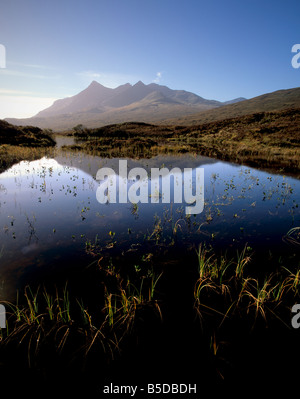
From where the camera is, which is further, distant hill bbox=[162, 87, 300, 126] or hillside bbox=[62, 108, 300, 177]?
distant hill bbox=[162, 87, 300, 126]

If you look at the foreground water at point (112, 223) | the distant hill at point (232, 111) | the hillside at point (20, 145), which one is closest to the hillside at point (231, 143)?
the hillside at point (20, 145)

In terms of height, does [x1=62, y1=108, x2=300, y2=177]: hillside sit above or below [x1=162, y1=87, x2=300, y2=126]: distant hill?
below

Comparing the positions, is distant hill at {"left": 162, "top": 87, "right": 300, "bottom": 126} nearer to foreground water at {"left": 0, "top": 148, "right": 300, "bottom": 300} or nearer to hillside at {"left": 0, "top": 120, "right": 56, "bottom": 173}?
hillside at {"left": 0, "top": 120, "right": 56, "bottom": 173}

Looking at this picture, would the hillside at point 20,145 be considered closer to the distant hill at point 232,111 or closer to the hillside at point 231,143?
the hillside at point 231,143

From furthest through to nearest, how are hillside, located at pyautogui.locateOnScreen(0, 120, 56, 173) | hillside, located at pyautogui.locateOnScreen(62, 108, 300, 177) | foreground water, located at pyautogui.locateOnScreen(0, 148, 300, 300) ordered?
hillside, located at pyautogui.locateOnScreen(62, 108, 300, 177) → hillside, located at pyautogui.locateOnScreen(0, 120, 56, 173) → foreground water, located at pyautogui.locateOnScreen(0, 148, 300, 300)

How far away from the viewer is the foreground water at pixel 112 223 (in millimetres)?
6578

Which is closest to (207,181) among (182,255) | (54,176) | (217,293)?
(182,255)

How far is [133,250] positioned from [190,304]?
8.84 feet

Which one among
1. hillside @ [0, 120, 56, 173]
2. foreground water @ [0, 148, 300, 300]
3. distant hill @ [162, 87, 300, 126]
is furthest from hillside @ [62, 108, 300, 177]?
distant hill @ [162, 87, 300, 126]

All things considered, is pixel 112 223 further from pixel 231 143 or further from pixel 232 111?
pixel 232 111

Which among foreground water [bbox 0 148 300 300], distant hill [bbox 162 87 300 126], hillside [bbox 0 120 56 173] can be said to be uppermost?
distant hill [bbox 162 87 300 126]

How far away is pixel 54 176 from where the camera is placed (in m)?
16.3

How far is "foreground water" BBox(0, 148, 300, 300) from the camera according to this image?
6578 mm
